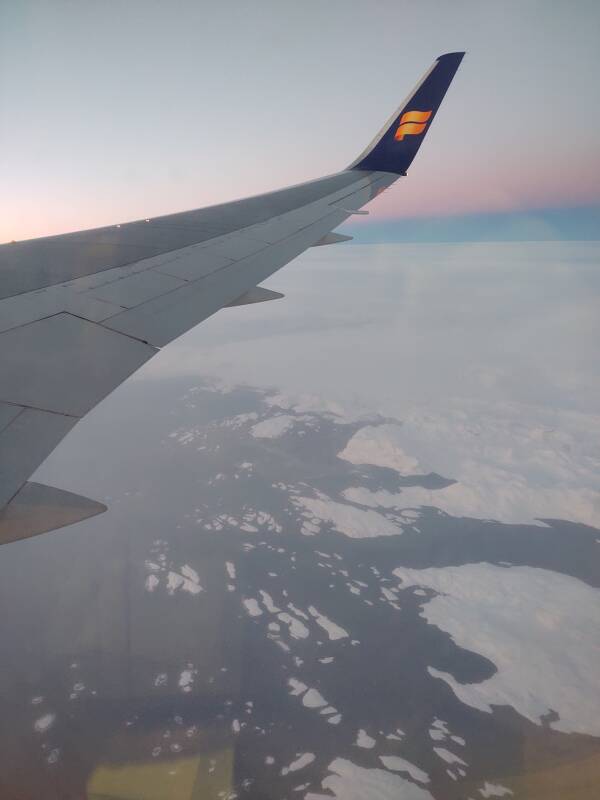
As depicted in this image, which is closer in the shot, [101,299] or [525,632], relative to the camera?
[101,299]

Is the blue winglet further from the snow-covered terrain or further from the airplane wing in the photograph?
the snow-covered terrain

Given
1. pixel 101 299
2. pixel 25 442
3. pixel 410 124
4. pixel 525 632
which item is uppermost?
pixel 410 124

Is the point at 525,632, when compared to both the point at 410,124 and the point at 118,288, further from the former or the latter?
the point at 118,288

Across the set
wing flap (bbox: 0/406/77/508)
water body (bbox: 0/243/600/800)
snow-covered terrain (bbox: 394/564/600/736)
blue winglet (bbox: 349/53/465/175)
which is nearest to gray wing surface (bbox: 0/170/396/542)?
wing flap (bbox: 0/406/77/508)

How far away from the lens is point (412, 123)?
20.2ft

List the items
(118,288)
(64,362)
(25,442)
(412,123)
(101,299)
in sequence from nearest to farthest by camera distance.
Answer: (25,442)
(64,362)
(101,299)
(118,288)
(412,123)

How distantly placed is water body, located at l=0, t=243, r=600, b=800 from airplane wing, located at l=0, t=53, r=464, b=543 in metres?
37.6

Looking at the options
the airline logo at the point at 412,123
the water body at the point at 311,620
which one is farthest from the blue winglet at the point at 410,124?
the water body at the point at 311,620

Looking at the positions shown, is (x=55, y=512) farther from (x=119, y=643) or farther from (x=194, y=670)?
(x=119, y=643)

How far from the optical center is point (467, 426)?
105562 mm

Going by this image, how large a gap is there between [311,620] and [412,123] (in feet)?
166

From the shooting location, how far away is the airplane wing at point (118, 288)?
1601 millimetres

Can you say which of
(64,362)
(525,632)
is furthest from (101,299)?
(525,632)

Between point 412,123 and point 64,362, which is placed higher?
point 412,123
